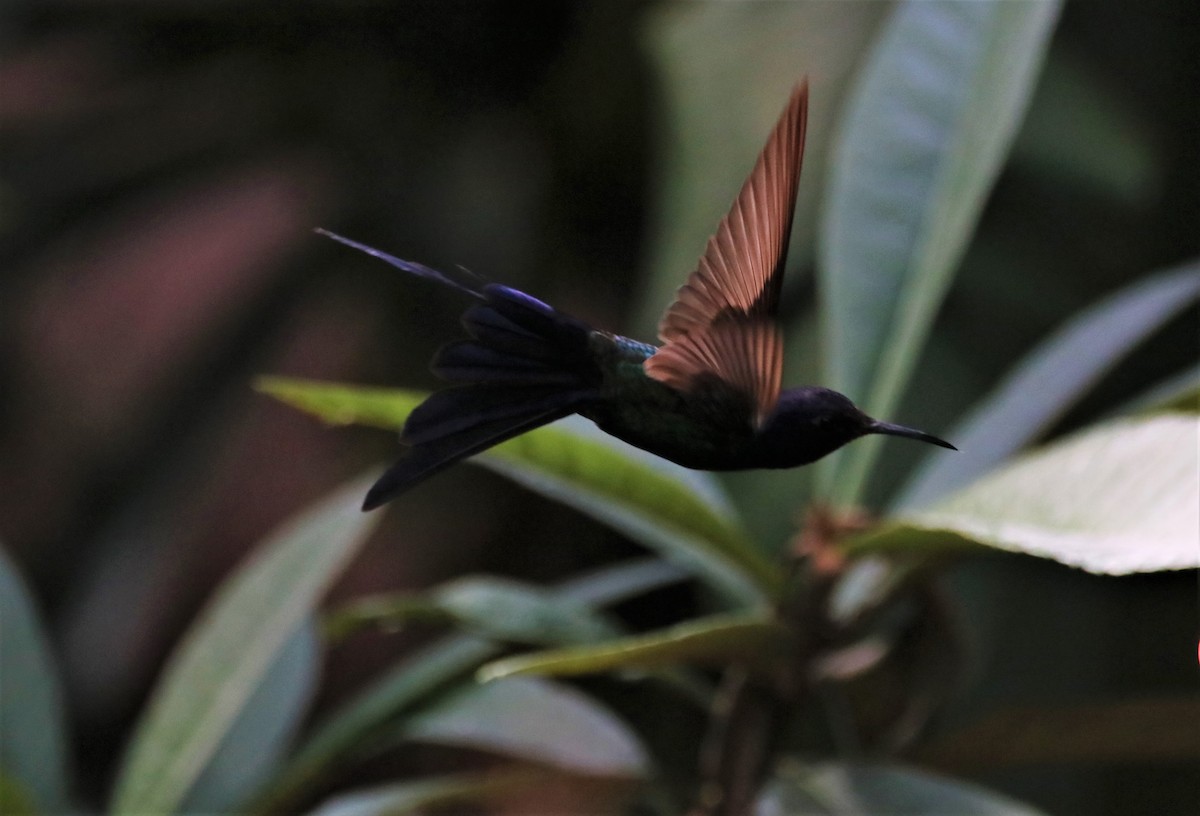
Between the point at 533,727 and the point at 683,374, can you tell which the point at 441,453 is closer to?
the point at 683,374

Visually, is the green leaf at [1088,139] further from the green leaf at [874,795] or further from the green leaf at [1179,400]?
the green leaf at [874,795]

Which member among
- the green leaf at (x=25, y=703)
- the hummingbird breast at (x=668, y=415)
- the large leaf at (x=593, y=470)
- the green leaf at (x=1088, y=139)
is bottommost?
the green leaf at (x=25, y=703)

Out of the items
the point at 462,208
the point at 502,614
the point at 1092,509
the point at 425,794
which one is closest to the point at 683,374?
the point at 1092,509

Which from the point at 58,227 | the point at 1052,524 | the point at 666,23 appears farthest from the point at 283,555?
the point at 58,227

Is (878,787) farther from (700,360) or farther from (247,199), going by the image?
(247,199)

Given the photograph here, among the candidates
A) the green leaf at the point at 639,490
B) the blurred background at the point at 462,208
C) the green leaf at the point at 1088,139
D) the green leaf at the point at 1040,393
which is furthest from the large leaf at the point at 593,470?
the green leaf at the point at 1088,139

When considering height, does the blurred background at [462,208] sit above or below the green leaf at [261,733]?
above
